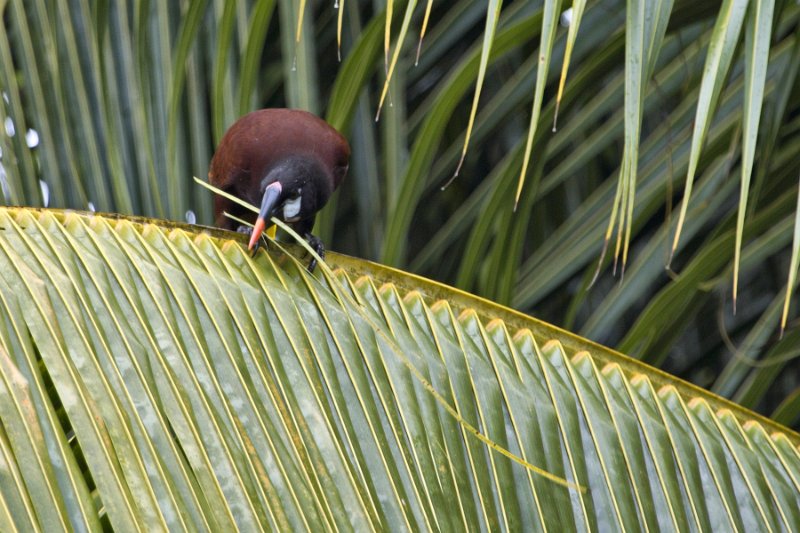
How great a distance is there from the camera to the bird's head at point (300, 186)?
226cm

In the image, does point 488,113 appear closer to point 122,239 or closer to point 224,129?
point 224,129

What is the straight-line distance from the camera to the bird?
2.19 meters

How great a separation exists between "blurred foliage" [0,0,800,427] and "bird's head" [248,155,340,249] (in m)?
0.26

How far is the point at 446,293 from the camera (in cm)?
126

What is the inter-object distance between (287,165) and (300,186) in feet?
0.24

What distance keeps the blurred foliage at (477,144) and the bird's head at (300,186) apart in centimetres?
26

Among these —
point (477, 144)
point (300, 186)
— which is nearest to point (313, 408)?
point (477, 144)

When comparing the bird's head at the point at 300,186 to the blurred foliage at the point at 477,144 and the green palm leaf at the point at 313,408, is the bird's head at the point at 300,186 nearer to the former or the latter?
the blurred foliage at the point at 477,144

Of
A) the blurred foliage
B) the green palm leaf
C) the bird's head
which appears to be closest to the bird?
the bird's head

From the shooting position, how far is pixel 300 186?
227 centimetres

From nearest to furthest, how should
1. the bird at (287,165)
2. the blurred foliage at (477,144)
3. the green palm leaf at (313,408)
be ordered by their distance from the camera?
the green palm leaf at (313,408) → the blurred foliage at (477,144) → the bird at (287,165)

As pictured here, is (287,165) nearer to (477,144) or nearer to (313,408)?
(477,144)

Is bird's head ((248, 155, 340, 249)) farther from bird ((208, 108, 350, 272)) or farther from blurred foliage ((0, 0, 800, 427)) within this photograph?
blurred foliage ((0, 0, 800, 427))

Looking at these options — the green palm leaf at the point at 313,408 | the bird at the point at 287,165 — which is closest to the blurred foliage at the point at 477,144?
the bird at the point at 287,165
